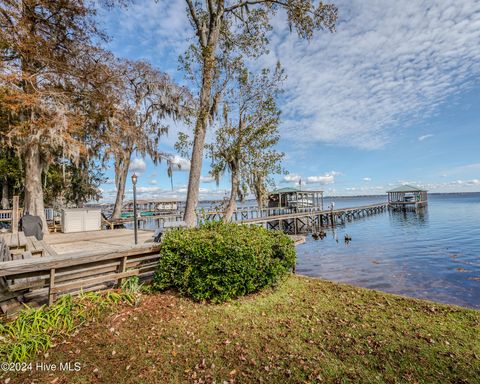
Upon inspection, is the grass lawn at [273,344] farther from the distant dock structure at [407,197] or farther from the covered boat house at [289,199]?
the distant dock structure at [407,197]

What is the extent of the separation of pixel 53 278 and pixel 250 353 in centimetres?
313

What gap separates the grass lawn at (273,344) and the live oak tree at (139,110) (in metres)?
12.1

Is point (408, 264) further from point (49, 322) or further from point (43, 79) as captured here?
point (43, 79)

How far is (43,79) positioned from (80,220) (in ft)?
20.4

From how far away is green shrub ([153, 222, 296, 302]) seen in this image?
446 cm

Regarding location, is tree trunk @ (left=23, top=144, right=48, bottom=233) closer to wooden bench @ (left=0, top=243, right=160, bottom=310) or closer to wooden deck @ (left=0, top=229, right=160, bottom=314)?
wooden deck @ (left=0, top=229, right=160, bottom=314)

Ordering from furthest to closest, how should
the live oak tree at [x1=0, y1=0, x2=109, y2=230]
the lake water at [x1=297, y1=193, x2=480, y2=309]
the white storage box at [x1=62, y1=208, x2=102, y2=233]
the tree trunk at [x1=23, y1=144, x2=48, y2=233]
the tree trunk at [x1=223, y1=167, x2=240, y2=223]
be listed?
1. the tree trunk at [x1=223, y1=167, x2=240, y2=223]
2. the white storage box at [x1=62, y1=208, x2=102, y2=233]
3. the tree trunk at [x1=23, y1=144, x2=48, y2=233]
4. the live oak tree at [x1=0, y1=0, x2=109, y2=230]
5. the lake water at [x1=297, y1=193, x2=480, y2=309]

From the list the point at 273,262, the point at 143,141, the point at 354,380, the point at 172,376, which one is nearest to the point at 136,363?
the point at 172,376

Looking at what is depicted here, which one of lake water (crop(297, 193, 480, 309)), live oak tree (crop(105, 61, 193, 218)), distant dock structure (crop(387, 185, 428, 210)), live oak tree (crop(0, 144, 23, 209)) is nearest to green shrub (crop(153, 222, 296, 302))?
lake water (crop(297, 193, 480, 309))

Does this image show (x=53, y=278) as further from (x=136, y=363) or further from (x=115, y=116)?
(x=115, y=116)

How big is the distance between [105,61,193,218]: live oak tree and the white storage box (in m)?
3.67

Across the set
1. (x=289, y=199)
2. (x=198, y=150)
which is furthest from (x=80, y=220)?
(x=289, y=199)

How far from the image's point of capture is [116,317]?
12.6 feet

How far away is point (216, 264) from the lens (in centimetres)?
442
